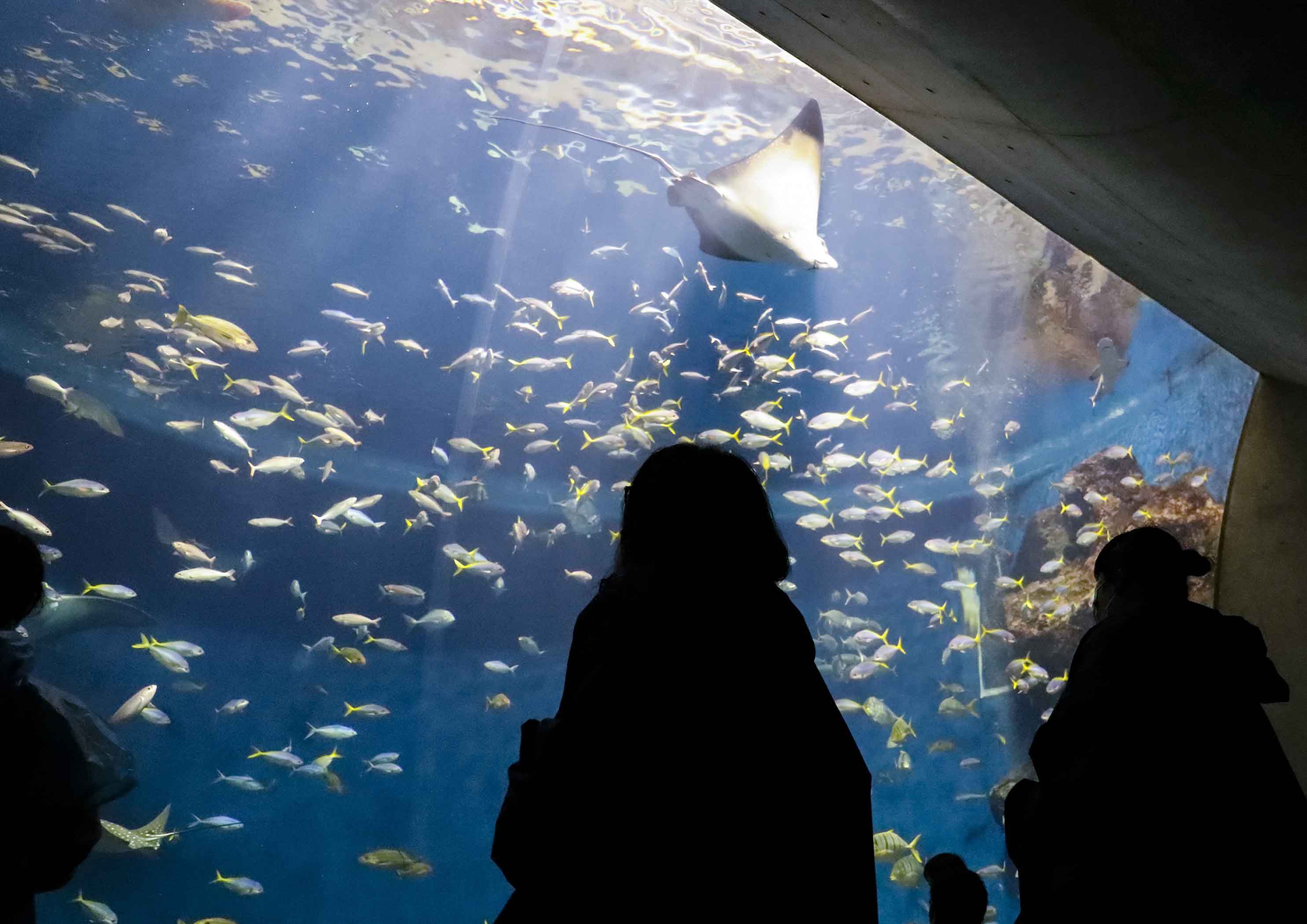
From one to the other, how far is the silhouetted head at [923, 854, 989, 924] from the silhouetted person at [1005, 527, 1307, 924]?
0.14 meters

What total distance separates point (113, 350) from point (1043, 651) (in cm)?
1824

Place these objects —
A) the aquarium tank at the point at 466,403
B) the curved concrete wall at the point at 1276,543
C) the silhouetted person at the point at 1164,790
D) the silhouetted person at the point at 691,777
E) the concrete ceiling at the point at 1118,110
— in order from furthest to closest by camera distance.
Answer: the aquarium tank at the point at 466,403, the curved concrete wall at the point at 1276,543, the silhouetted person at the point at 1164,790, the concrete ceiling at the point at 1118,110, the silhouetted person at the point at 691,777

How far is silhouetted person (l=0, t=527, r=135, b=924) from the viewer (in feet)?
4.98

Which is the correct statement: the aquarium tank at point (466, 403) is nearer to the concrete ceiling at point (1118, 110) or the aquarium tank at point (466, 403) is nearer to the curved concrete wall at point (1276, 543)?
the curved concrete wall at point (1276, 543)

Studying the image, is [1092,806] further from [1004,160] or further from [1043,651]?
[1043,651]

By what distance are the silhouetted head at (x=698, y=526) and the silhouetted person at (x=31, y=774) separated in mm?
1319

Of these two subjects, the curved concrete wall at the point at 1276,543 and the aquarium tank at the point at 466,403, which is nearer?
the curved concrete wall at the point at 1276,543

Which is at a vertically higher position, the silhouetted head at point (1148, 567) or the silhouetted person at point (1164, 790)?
the silhouetted head at point (1148, 567)

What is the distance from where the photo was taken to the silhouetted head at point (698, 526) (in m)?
1.29

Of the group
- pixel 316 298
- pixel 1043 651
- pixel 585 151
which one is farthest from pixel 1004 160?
pixel 316 298

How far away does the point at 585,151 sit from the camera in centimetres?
1800

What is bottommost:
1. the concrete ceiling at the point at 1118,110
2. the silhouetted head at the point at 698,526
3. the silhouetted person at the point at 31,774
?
the silhouetted person at the point at 31,774

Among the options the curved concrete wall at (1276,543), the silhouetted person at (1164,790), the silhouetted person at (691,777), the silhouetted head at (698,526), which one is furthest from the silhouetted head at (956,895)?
the curved concrete wall at (1276,543)

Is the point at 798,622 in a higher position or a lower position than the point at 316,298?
lower
